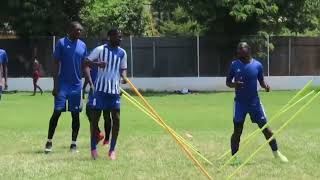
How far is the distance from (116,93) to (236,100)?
182 cm

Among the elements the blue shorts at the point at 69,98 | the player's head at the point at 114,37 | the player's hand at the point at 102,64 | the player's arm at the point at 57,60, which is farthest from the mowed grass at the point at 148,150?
the player's head at the point at 114,37

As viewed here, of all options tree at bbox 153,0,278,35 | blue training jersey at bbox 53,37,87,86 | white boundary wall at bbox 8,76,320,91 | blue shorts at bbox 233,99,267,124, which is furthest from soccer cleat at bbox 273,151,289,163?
white boundary wall at bbox 8,76,320,91

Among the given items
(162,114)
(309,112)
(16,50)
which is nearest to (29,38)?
(16,50)

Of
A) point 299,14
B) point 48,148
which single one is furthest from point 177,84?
point 48,148

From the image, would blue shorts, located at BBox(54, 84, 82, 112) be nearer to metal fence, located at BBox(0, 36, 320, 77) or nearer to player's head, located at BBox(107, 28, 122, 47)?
player's head, located at BBox(107, 28, 122, 47)

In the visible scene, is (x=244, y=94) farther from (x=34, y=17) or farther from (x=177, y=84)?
(x=34, y=17)

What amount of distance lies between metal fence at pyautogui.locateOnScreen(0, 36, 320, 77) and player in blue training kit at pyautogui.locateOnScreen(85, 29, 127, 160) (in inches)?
890

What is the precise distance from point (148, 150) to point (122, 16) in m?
35.9

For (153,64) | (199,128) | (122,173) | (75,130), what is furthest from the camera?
(153,64)

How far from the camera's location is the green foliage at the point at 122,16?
150 ft

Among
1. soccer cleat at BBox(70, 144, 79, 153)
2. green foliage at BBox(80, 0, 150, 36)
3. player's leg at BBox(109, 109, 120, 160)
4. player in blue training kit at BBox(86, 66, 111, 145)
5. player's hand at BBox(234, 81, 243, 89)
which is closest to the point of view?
player's hand at BBox(234, 81, 243, 89)

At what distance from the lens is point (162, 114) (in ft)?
65.2

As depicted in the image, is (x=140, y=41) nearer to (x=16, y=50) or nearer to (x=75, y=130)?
(x=16, y=50)

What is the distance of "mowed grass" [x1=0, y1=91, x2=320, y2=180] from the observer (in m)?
9.08
